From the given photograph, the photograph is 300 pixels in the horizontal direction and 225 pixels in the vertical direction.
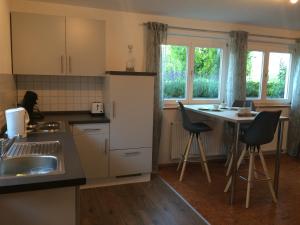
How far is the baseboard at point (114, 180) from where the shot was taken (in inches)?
133

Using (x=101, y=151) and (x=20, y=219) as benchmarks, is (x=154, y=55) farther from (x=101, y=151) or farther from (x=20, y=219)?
(x=20, y=219)

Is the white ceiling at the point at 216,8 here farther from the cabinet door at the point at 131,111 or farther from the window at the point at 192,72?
the cabinet door at the point at 131,111

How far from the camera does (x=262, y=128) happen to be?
9.27ft

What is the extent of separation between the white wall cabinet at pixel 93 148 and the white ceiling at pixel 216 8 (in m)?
1.53

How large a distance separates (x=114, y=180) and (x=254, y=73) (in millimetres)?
3036

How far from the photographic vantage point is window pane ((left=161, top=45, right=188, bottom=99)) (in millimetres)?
4082

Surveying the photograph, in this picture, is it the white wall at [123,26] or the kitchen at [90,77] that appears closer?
the kitchen at [90,77]

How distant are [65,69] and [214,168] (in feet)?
8.53

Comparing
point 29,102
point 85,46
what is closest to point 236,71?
point 85,46

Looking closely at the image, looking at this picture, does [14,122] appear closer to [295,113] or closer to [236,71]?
[236,71]

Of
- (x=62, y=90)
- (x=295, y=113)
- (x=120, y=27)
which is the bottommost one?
(x=295, y=113)

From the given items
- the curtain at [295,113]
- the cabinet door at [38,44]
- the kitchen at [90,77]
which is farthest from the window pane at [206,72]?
the cabinet door at [38,44]

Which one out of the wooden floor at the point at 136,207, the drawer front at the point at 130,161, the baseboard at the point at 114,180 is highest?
the drawer front at the point at 130,161

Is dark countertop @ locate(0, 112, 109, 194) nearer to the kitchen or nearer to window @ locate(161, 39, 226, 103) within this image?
the kitchen
